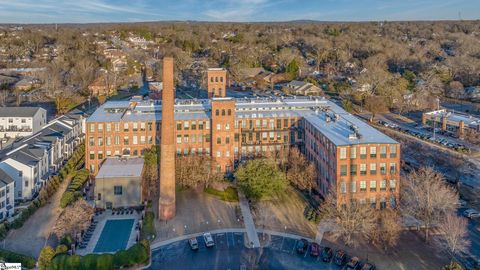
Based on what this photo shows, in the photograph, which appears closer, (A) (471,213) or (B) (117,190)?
(A) (471,213)

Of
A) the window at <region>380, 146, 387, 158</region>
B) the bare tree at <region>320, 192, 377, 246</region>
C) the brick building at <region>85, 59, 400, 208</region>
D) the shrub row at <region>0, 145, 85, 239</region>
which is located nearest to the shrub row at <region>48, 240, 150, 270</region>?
the shrub row at <region>0, 145, 85, 239</region>

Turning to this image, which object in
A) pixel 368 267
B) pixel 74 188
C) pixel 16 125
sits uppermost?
pixel 16 125

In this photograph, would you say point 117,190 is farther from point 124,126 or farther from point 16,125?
point 16,125

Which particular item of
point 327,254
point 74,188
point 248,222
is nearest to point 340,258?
point 327,254

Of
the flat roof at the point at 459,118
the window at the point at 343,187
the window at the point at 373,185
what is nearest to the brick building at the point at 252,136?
the window at the point at 373,185

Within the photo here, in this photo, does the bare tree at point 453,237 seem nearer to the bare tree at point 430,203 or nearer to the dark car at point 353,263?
the bare tree at point 430,203

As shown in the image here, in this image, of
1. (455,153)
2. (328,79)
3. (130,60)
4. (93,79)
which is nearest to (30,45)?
(130,60)
